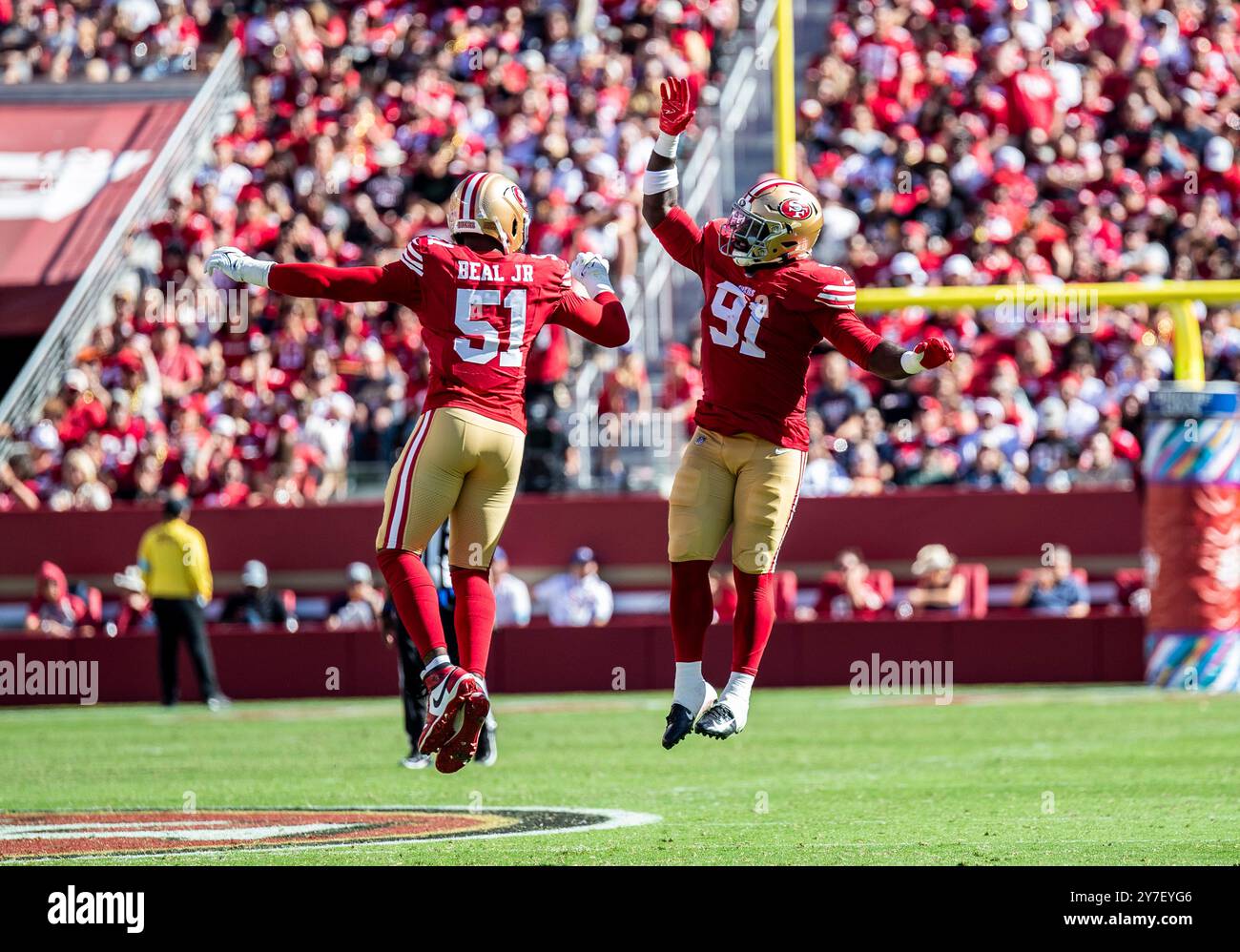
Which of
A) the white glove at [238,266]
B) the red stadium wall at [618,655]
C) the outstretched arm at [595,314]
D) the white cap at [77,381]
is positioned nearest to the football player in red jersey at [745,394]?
the outstretched arm at [595,314]

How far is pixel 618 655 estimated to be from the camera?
666 inches

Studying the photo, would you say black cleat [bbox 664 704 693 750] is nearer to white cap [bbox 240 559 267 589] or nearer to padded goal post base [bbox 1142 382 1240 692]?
padded goal post base [bbox 1142 382 1240 692]

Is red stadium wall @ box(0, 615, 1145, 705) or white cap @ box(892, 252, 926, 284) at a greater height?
white cap @ box(892, 252, 926, 284)

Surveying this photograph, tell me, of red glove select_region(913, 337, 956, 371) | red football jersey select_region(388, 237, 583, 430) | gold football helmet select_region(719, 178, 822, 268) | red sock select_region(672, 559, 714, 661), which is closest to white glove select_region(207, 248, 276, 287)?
red football jersey select_region(388, 237, 583, 430)

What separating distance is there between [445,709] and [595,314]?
1.72 metres

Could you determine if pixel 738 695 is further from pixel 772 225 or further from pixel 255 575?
pixel 255 575

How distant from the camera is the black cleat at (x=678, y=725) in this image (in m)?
7.59

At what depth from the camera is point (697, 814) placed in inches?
347

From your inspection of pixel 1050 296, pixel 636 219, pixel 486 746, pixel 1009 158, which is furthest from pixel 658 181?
pixel 1009 158

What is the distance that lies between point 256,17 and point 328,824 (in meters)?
14.9

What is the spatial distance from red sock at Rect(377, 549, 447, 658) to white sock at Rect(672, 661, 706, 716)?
925 millimetres

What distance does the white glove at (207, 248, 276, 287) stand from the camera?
25.0 ft

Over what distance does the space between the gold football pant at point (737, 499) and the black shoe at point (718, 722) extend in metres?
0.58
